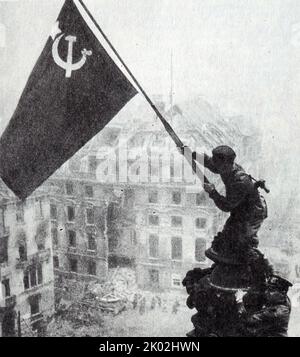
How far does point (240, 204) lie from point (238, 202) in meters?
0.09

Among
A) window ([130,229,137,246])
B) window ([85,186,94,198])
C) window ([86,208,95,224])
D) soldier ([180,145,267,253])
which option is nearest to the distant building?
window ([85,186,94,198])

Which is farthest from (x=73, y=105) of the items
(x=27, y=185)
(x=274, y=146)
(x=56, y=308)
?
(x=56, y=308)

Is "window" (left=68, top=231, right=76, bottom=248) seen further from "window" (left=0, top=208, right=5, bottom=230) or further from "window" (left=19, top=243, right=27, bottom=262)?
"window" (left=0, top=208, right=5, bottom=230)

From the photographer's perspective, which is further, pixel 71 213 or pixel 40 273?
pixel 71 213

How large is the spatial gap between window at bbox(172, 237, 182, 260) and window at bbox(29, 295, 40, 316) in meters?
7.35

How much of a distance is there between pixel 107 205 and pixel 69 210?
2.21 m

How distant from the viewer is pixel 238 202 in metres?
4.44

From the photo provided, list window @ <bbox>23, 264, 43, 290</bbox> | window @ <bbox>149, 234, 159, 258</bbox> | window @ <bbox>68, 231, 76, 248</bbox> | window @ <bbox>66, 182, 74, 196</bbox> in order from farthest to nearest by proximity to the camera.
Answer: window @ <bbox>68, 231, 76, 248</bbox>, window @ <bbox>66, 182, 74, 196</bbox>, window @ <bbox>149, 234, 159, 258</bbox>, window @ <bbox>23, 264, 43, 290</bbox>

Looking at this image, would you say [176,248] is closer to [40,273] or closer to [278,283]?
[40,273]

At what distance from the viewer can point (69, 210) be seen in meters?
23.6

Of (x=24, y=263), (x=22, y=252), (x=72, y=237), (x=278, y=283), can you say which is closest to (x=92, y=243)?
(x=72, y=237)

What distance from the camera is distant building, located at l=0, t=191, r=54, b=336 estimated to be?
2012 centimetres

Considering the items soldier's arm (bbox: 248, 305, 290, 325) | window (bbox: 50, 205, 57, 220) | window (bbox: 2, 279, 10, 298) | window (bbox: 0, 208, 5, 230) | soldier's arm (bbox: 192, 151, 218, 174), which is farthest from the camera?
window (bbox: 50, 205, 57, 220)

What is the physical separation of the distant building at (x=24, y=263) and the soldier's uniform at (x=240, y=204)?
16716 mm
